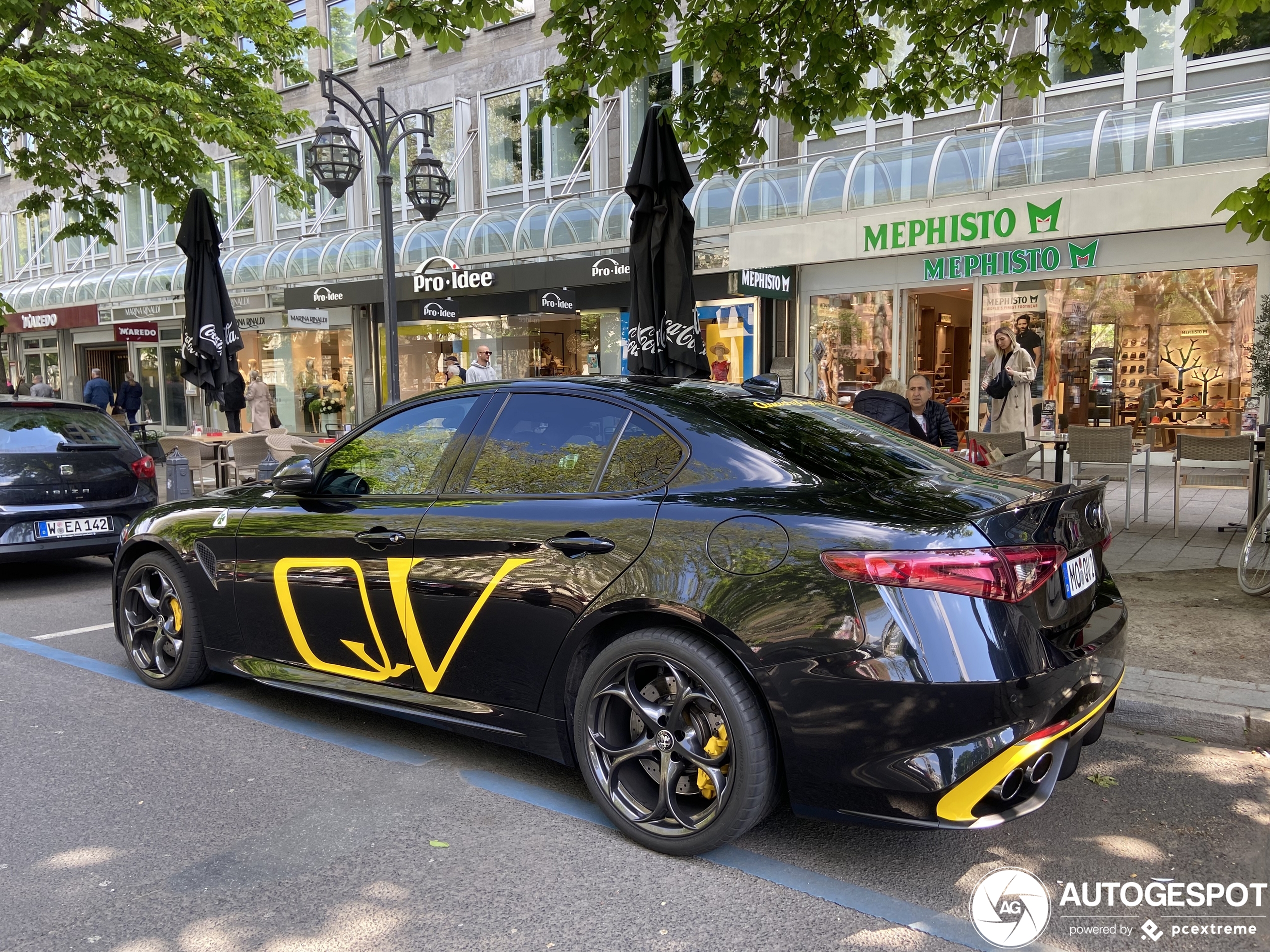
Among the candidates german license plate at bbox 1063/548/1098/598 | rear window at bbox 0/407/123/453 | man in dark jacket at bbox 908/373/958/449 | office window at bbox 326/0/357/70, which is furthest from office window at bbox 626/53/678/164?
german license plate at bbox 1063/548/1098/598

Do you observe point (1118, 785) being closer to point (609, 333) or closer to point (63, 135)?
point (63, 135)

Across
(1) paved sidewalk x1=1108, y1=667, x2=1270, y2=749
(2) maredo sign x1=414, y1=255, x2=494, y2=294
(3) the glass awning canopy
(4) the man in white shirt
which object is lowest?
(1) paved sidewalk x1=1108, y1=667, x2=1270, y2=749

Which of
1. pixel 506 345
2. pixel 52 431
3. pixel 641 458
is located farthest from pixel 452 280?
pixel 641 458

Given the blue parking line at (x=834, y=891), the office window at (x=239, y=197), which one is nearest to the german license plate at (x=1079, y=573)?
the blue parking line at (x=834, y=891)

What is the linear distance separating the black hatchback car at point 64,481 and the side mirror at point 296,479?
4.04 metres

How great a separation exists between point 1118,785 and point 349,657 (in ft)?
10.2

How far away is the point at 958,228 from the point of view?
11.7m

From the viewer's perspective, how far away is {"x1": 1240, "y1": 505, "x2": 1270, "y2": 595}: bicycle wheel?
247 inches

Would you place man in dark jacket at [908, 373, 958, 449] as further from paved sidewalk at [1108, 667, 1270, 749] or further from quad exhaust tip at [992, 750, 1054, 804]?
quad exhaust tip at [992, 750, 1054, 804]

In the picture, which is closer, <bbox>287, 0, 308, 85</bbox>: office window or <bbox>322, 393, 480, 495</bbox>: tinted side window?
<bbox>322, 393, 480, 495</bbox>: tinted side window

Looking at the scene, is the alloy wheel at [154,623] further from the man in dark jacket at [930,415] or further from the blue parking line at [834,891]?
the man in dark jacket at [930,415]

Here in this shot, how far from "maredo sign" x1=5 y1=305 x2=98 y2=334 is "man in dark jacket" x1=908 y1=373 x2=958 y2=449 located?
84.9 feet

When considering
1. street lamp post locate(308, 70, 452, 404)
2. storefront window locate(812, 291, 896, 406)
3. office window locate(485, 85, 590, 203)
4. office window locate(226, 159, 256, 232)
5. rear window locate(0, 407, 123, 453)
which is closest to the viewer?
rear window locate(0, 407, 123, 453)

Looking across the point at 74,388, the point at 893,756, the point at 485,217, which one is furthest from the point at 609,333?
the point at 74,388
